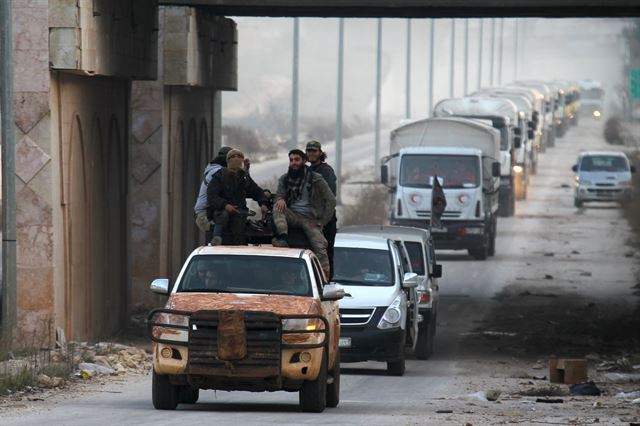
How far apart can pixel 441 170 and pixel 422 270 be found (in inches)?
604

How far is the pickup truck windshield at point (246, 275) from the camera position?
50.9 ft

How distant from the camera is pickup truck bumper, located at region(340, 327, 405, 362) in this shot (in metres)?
20.6

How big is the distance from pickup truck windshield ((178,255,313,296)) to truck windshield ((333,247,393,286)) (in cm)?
575

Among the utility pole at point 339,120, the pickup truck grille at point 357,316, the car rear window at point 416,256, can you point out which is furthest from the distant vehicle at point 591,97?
the pickup truck grille at point 357,316

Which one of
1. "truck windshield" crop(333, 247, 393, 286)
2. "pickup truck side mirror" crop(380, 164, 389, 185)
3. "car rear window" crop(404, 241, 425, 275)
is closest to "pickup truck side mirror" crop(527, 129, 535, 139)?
"pickup truck side mirror" crop(380, 164, 389, 185)

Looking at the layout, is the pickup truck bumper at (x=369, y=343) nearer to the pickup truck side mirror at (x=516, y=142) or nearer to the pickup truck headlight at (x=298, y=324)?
the pickup truck headlight at (x=298, y=324)

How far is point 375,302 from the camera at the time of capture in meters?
20.9

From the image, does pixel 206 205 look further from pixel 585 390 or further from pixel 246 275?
pixel 585 390

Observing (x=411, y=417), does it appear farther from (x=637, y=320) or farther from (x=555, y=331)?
(x=637, y=320)

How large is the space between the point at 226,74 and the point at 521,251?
13.9 meters

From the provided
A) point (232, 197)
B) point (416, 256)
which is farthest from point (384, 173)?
point (232, 197)

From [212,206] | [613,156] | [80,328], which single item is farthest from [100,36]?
[613,156]

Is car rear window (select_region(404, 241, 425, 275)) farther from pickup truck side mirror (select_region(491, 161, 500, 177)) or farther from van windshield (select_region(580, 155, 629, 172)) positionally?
van windshield (select_region(580, 155, 629, 172))

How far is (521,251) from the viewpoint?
45031 mm
